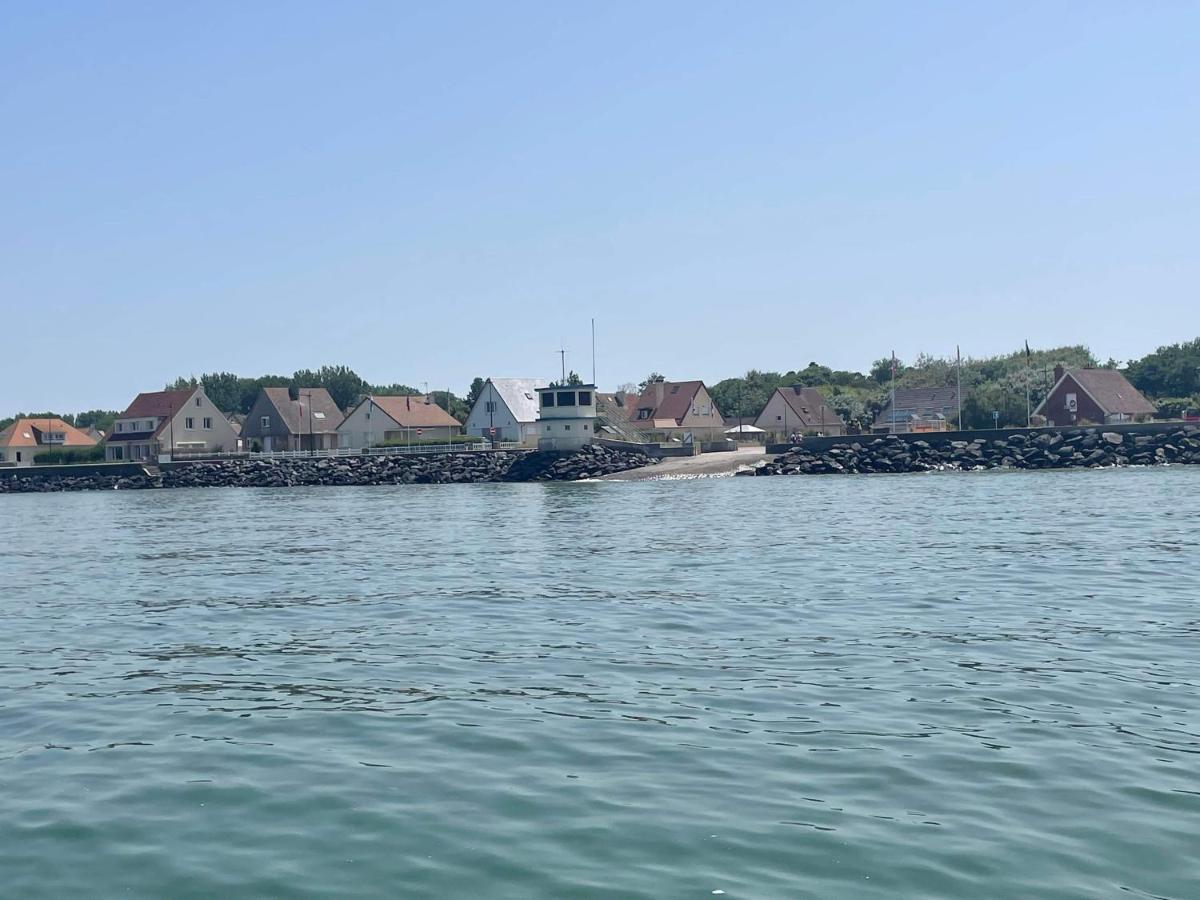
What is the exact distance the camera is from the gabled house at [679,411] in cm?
11194

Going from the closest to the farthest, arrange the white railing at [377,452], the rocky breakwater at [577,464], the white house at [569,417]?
1. the rocky breakwater at [577,464]
2. the white house at [569,417]
3. the white railing at [377,452]

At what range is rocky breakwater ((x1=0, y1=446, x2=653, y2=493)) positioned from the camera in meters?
78.7

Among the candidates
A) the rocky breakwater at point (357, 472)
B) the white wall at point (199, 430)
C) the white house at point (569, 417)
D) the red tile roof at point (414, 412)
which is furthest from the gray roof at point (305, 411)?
the white house at point (569, 417)

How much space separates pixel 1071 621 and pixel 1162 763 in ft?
25.0

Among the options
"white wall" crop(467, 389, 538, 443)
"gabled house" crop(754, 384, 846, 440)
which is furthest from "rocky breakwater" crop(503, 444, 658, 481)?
"gabled house" crop(754, 384, 846, 440)

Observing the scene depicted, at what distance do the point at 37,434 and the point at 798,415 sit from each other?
236 ft

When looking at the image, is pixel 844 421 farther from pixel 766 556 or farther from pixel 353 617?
pixel 353 617

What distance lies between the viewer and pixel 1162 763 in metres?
10.4

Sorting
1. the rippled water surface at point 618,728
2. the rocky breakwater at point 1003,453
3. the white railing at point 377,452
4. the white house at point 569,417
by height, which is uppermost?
the white house at point 569,417

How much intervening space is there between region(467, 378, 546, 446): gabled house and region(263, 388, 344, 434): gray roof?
14.8 metres

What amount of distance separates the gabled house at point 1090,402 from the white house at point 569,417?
34996mm

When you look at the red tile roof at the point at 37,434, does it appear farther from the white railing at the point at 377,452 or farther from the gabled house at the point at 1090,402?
the gabled house at the point at 1090,402

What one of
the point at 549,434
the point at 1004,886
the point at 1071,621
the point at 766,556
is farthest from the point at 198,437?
the point at 1004,886

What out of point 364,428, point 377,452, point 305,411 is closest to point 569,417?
point 377,452
